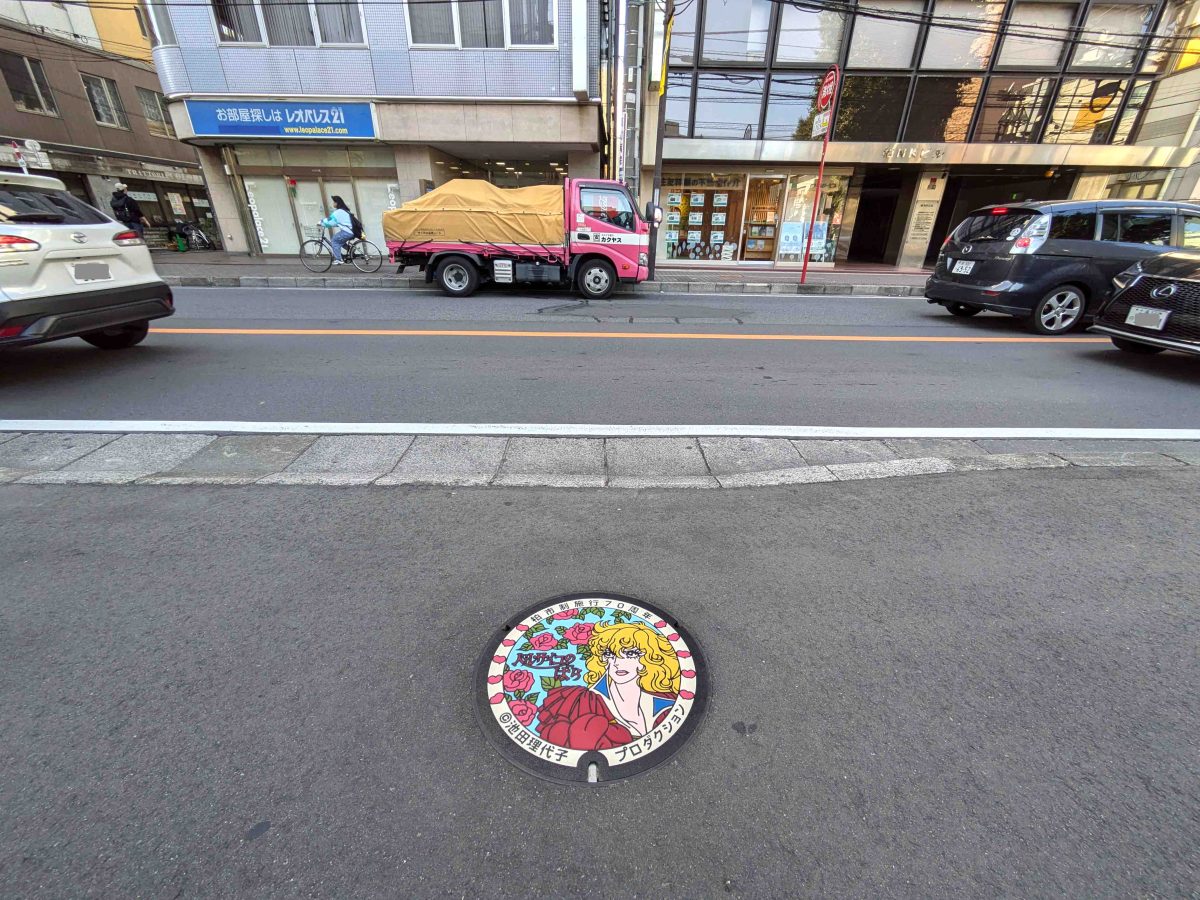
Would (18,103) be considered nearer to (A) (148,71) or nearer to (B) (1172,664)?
(A) (148,71)

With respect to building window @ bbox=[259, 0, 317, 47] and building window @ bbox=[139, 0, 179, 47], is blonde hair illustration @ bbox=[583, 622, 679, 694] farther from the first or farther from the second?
building window @ bbox=[139, 0, 179, 47]

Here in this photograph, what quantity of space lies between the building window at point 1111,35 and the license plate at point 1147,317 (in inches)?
573

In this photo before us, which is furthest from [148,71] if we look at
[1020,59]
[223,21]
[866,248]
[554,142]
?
[1020,59]

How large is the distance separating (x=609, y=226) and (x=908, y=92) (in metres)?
11.2

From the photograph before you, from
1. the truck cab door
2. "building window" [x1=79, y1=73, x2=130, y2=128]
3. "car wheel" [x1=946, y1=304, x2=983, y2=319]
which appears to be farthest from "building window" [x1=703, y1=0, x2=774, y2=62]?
"building window" [x1=79, y1=73, x2=130, y2=128]

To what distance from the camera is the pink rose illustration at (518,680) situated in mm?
1833

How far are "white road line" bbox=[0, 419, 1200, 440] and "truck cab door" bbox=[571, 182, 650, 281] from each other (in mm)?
6613

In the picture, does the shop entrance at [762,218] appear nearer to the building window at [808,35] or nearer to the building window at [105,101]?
the building window at [808,35]

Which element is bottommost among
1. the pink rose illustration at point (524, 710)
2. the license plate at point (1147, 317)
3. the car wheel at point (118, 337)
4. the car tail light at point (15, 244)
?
the pink rose illustration at point (524, 710)

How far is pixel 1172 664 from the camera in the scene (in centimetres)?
192

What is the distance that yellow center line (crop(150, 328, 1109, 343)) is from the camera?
6.83 metres

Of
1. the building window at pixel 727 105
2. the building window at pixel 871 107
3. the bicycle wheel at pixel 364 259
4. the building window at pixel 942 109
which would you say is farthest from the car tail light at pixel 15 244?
the building window at pixel 942 109

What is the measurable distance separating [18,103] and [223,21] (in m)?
13.6

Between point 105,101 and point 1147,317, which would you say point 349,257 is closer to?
point 1147,317
